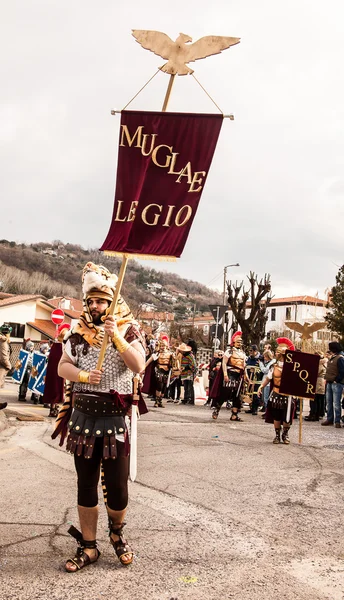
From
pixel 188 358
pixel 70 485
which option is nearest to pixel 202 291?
pixel 188 358

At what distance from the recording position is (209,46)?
13.6 ft

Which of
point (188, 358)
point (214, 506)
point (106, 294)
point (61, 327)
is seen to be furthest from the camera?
point (188, 358)

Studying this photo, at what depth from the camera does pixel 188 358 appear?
18.2 metres

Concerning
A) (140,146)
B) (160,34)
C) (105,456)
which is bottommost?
(105,456)

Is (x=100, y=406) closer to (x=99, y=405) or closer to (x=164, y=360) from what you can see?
(x=99, y=405)

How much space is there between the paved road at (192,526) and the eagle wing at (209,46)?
358 centimetres

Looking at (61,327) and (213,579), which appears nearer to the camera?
(213,579)

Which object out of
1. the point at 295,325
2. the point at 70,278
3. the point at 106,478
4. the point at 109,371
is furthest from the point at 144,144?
the point at 70,278

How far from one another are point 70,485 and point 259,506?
1942 millimetres

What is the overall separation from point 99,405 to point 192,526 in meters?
1.54

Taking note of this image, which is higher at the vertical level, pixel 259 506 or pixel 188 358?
pixel 188 358

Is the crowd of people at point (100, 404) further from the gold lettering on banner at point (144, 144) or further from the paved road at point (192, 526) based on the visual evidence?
the gold lettering on banner at point (144, 144)

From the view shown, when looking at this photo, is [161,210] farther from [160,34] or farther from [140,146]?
[160,34]

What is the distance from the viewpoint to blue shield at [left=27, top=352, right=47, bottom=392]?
13852mm
